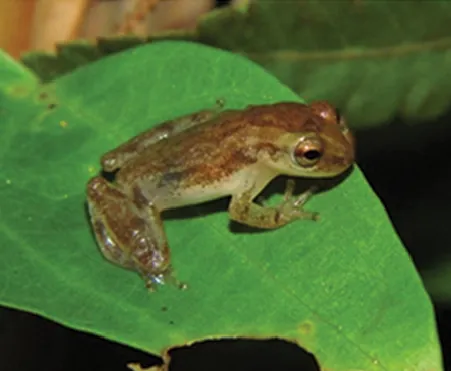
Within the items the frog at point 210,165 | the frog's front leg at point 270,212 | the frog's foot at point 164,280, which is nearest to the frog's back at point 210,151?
the frog at point 210,165

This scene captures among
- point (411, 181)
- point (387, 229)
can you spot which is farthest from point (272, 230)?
point (411, 181)

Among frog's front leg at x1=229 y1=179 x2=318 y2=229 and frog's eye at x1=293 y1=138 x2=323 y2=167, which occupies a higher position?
frog's eye at x1=293 y1=138 x2=323 y2=167

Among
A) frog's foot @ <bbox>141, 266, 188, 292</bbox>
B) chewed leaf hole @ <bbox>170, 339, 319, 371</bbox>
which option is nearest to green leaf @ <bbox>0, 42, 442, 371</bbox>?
frog's foot @ <bbox>141, 266, 188, 292</bbox>

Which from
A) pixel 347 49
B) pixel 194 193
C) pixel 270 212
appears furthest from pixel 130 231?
pixel 347 49

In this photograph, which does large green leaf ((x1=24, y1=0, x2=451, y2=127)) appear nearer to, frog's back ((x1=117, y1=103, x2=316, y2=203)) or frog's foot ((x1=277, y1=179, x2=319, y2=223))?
frog's back ((x1=117, y1=103, x2=316, y2=203))

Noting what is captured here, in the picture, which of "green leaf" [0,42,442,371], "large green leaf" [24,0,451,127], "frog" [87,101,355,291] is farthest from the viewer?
"large green leaf" [24,0,451,127]

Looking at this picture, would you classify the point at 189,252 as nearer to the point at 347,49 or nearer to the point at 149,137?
the point at 149,137

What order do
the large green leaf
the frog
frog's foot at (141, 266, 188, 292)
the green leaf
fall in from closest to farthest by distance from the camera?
the green leaf < frog's foot at (141, 266, 188, 292) < the frog < the large green leaf

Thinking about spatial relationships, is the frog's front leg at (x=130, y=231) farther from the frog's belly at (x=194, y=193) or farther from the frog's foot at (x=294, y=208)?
the frog's foot at (x=294, y=208)
